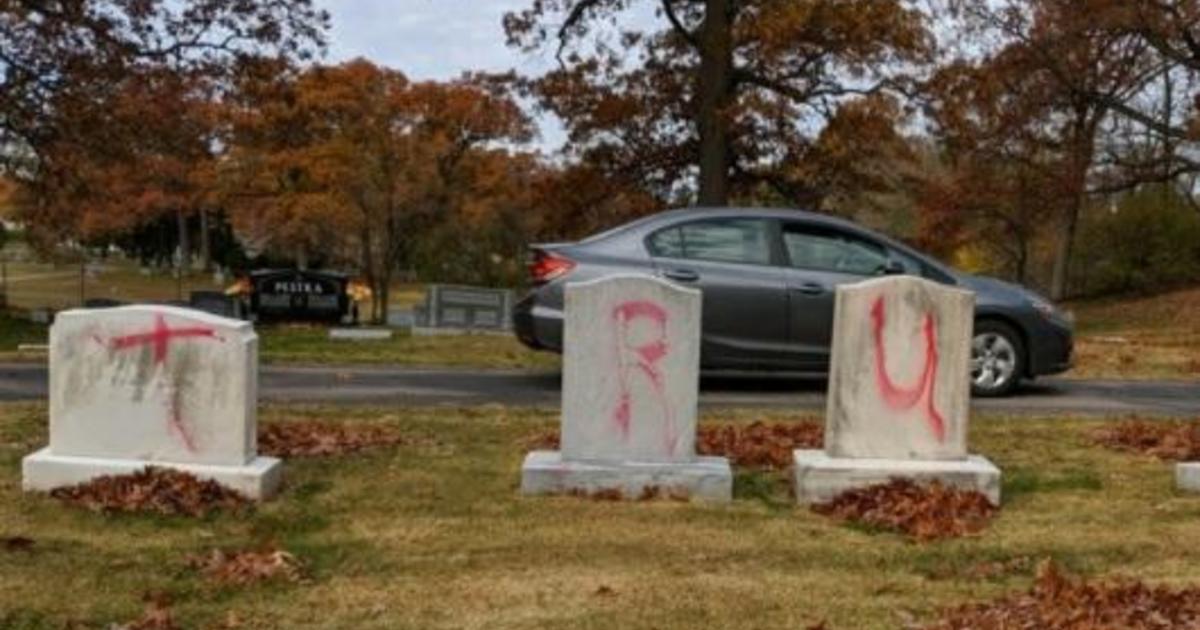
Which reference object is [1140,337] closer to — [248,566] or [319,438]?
[319,438]

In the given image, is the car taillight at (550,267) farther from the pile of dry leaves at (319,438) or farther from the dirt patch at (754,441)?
the pile of dry leaves at (319,438)

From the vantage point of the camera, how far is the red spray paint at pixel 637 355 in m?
7.29

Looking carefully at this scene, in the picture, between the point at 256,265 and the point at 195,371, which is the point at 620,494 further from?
the point at 256,265

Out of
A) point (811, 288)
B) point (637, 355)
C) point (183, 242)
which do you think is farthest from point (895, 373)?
point (183, 242)

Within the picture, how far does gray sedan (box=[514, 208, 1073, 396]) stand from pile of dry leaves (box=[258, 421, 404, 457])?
274 cm

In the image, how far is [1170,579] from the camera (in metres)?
5.74

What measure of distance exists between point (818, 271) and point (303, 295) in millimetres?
Answer: 20507

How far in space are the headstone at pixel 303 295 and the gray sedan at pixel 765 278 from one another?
62.9 ft

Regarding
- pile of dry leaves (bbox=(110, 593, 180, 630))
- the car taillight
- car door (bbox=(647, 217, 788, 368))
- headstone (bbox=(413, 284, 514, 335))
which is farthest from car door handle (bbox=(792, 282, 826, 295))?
headstone (bbox=(413, 284, 514, 335))

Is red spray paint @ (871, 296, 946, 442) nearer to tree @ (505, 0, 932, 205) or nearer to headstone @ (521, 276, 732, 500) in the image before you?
headstone @ (521, 276, 732, 500)

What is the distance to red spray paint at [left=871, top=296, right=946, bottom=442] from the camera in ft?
23.7

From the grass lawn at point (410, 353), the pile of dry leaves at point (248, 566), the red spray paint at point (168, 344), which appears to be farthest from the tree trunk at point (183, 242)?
the pile of dry leaves at point (248, 566)

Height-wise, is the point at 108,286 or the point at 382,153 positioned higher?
the point at 382,153

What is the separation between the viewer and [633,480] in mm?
7199
